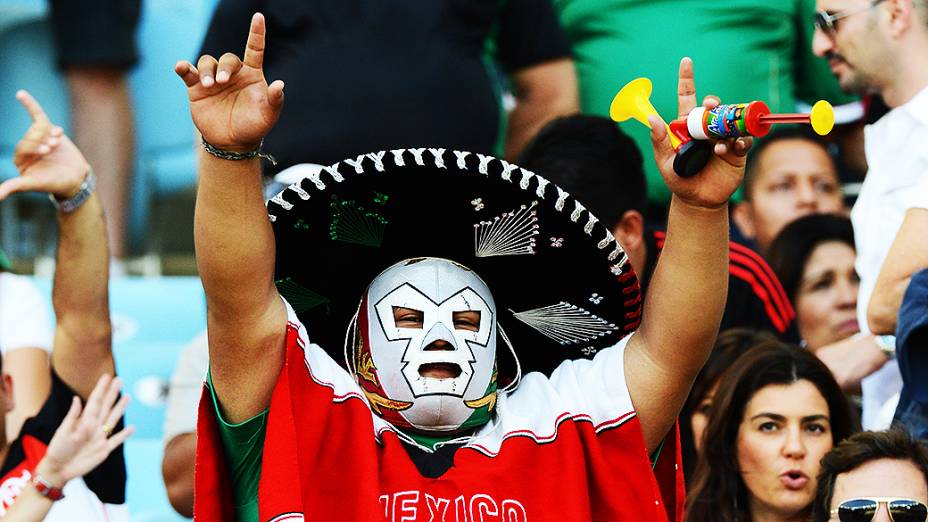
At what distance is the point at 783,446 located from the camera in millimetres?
3996

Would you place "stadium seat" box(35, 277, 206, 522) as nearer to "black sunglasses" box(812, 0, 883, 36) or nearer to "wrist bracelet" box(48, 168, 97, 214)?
"wrist bracelet" box(48, 168, 97, 214)

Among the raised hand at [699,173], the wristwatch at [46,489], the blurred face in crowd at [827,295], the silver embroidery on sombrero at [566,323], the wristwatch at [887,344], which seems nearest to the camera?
the raised hand at [699,173]

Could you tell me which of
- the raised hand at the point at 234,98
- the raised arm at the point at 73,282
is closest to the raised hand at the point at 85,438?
the raised arm at the point at 73,282

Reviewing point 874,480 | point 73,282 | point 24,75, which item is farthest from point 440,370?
point 24,75

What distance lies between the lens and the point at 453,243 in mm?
3531

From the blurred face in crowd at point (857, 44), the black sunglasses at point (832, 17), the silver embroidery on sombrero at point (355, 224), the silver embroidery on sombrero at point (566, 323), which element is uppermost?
the black sunglasses at point (832, 17)

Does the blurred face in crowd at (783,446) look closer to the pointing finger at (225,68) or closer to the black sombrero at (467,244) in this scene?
the black sombrero at (467,244)

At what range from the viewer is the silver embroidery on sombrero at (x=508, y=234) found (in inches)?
134

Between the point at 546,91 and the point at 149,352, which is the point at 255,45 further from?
the point at 149,352

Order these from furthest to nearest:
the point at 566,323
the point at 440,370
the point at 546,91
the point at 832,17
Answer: the point at 546,91 → the point at 832,17 → the point at 566,323 → the point at 440,370

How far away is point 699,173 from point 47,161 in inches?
78.1

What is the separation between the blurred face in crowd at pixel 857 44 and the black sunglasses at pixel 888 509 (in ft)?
4.62

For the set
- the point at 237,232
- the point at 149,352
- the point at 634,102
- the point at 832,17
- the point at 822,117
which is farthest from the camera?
the point at 149,352

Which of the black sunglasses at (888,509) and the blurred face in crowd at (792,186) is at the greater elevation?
the blurred face in crowd at (792,186)
